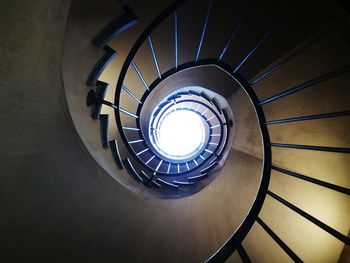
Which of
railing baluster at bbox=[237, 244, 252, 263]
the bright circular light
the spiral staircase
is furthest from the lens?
the bright circular light

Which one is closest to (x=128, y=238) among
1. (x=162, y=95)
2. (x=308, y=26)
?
(x=162, y=95)

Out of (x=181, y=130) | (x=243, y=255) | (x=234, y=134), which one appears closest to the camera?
(x=243, y=255)

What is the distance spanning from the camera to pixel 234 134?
463cm

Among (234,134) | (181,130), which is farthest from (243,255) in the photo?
(181,130)

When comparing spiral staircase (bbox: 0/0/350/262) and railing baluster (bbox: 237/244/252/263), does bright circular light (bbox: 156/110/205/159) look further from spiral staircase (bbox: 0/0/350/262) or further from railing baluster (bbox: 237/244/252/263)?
railing baluster (bbox: 237/244/252/263)

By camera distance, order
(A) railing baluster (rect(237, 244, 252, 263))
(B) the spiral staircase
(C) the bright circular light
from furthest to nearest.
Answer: (C) the bright circular light < (B) the spiral staircase < (A) railing baluster (rect(237, 244, 252, 263))

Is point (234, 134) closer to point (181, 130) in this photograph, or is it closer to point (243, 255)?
point (243, 255)

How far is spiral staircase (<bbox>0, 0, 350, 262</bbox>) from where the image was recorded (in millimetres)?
1974

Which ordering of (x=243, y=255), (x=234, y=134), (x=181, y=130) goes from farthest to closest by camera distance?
1. (x=181, y=130)
2. (x=234, y=134)
3. (x=243, y=255)

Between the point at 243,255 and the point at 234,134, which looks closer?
the point at 243,255

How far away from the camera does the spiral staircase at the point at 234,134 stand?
1974 millimetres

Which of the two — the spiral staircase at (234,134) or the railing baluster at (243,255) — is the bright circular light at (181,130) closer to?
the spiral staircase at (234,134)

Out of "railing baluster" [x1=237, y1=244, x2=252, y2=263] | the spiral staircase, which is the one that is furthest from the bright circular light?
"railing baluster" [x1=237, y1=244, x2=252, y2=263]

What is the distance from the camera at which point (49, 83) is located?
4.96ft
